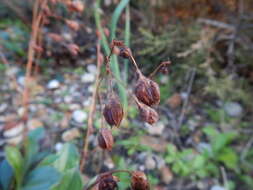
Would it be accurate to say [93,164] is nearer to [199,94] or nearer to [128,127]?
[128,127]

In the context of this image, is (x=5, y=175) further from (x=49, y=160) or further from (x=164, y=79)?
(x=164, y=79)

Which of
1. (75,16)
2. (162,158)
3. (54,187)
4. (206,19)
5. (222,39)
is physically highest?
(75,16)

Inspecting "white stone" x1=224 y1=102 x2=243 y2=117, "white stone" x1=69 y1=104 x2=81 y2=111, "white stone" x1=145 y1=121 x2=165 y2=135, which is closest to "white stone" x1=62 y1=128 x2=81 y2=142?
"white stone" x1=69 y1=104 x2=81 y2=111

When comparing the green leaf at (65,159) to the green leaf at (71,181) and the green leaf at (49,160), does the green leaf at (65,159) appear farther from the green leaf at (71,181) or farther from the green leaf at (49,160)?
the green leaf at (71,181)

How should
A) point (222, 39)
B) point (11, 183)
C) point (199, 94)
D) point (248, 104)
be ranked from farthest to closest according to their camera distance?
point (222, 39) < point (199, 94) < point (248, 104) < point (11, 183)

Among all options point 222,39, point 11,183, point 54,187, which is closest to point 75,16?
point 222,39
